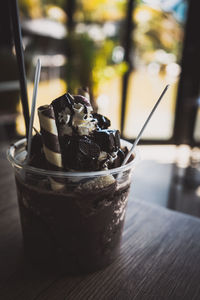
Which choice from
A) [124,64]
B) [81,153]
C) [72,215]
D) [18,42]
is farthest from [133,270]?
[124,64]

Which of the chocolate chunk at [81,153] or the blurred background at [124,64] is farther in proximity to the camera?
the blurred background at [124,64]

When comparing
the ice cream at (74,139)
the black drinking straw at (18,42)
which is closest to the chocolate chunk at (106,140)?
the ice cream at (74,139)

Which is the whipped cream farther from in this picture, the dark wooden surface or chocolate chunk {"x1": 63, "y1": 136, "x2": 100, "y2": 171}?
the dark wooden surface

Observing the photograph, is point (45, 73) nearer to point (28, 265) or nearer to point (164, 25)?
point (164, 25)

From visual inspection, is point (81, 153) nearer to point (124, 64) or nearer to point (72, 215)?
point (72, 215)

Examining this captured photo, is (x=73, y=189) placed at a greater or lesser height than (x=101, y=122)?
lesser

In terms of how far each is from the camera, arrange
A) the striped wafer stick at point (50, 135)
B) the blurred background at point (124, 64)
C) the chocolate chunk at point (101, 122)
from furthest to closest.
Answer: the blurred background at point (124, 64)
the chocolate chunk at point (101, 122)
the striped wafer stick at point (50, 135)

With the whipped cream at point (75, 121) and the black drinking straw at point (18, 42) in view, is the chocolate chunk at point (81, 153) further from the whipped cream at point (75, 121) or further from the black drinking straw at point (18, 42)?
the black drinking straw at point (18, 42)
